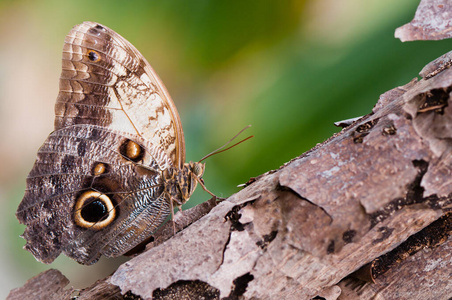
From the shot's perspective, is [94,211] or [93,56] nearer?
[94,211]

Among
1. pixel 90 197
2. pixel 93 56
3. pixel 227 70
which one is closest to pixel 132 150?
pixel 90 197

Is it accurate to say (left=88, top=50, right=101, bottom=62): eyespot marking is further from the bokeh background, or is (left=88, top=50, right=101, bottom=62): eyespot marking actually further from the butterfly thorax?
the bokeh background

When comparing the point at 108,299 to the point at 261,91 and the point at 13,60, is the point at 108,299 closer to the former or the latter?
the point at 261,91

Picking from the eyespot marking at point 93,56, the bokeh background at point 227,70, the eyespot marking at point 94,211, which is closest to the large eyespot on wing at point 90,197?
the eyespot marking at point 94,211

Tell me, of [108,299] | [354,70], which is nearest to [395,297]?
[108,299]

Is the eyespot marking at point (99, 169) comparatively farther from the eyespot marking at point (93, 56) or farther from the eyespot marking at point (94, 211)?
the eyespot marking at point (93, 56)

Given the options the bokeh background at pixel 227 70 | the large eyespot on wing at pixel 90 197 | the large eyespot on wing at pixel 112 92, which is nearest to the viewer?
the large eyespot on wing at pixel 90 197


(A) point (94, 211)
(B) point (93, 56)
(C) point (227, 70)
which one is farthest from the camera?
(C) point (227, 70)

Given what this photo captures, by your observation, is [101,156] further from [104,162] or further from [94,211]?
[94,211]
